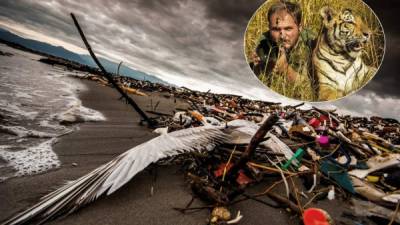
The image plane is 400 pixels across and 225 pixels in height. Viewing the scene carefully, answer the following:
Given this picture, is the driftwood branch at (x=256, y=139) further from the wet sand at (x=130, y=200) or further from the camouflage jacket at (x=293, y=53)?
the camouflage jacket at (x=293, y=53)

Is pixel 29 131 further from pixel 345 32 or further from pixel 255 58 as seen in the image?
pixel 345 32

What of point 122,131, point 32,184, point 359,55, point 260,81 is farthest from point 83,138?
point 359,55

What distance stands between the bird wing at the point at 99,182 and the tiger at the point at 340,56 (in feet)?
19.2

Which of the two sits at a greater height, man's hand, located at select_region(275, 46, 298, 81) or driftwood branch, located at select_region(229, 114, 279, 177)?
man's hand, located at select_region(275, 46, 298, 81)

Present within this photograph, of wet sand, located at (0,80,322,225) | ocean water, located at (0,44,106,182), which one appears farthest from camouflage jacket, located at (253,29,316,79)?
wet sand, located at (0,80,322,225)

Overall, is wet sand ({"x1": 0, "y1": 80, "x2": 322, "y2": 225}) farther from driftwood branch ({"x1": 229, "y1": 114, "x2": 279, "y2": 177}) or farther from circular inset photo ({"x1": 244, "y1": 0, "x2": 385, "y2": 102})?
circular inset photo ({"x1": 244, "y1": 0, "x2": 385, "y2": 102})

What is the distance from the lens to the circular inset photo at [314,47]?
5926mm

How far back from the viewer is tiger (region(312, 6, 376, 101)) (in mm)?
5965

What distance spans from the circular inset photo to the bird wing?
596 centimetres

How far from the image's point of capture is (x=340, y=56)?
20.5 ft

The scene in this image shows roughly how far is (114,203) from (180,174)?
0.70 m

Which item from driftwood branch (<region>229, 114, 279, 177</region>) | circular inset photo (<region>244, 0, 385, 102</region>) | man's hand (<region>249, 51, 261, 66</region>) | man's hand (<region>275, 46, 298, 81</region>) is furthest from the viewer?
man's hand (<region>249, 51, 261, 66</region>)

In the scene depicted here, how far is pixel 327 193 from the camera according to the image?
7.14 ft

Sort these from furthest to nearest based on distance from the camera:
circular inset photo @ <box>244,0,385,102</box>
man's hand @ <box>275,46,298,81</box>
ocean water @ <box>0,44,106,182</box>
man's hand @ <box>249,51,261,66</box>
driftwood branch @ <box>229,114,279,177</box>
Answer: man's hand @ <box>249,51,261,66</box> < man's hand @ <box>275,46,298,81</box> < circular inset photo @ <box>244,0,385,102</box> < ocean water @ <box>0,44,106,182</box> < driftwood branch @ <box>229,114,279,177</box>
